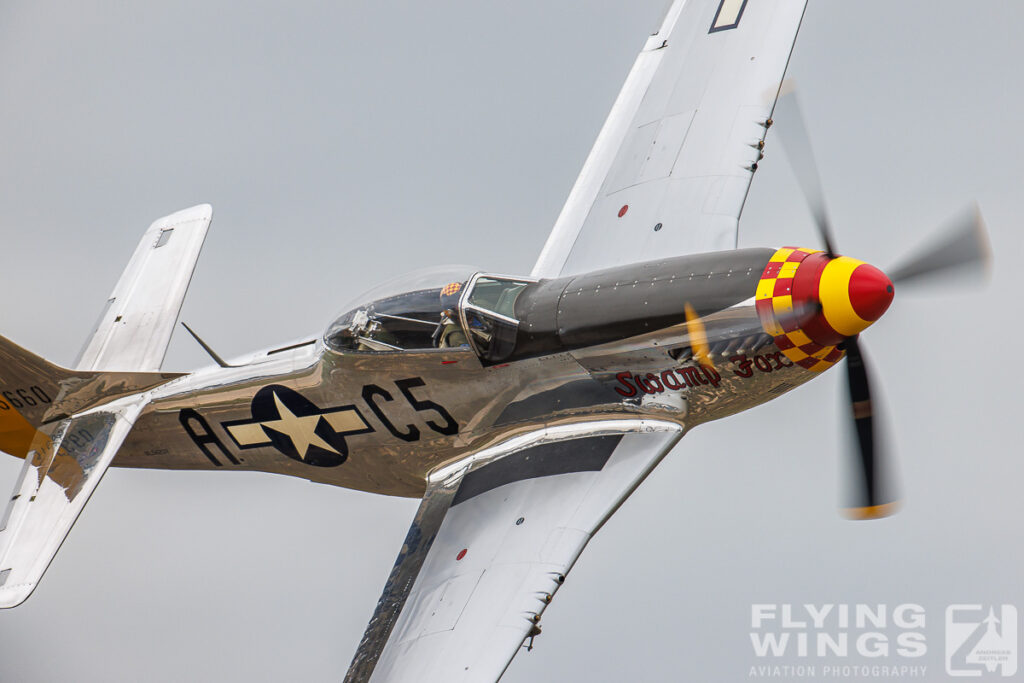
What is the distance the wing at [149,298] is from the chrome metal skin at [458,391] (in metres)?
0.94

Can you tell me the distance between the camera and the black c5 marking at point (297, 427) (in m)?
12.7

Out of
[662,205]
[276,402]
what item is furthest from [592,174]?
[276,402]

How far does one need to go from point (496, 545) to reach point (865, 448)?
9.75ft

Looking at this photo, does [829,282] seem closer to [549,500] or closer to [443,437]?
[549,500]

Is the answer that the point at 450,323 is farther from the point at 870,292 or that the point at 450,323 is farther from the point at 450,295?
the point at 870,292

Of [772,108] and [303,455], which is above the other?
[772,108]

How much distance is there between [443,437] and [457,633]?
2.26 meters

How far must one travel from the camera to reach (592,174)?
14242 millimetres

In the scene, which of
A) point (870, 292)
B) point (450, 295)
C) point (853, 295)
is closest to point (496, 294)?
point (450, 295)

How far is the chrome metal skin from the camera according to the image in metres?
11.2

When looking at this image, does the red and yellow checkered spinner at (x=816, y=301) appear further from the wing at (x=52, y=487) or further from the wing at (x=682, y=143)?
the wing at (x=52, y=487)

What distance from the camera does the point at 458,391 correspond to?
475 inches

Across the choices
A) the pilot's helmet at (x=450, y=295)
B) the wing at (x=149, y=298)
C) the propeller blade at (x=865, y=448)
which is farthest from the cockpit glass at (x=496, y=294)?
the wing at (x=149, y=298)

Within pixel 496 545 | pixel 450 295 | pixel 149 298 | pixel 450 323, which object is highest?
pixel 149 298
